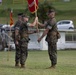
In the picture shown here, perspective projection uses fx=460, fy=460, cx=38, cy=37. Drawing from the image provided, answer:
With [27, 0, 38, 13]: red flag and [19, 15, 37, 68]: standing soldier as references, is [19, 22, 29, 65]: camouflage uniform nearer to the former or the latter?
[19, 15, 37, 68]: standing soldier

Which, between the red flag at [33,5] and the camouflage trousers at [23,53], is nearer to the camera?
the camouflage trousers at [23,53]

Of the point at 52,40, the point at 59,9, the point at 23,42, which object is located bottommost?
the point at 59,9

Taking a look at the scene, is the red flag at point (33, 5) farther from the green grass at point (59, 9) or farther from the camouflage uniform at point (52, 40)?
the green grass at point (59, 9)

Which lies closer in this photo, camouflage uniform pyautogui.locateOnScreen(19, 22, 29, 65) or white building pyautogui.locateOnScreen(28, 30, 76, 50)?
camouflage uniform pyautogui.locateOnScreen(19, 22, 29, 65)

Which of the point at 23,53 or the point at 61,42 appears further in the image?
the point at 61,42

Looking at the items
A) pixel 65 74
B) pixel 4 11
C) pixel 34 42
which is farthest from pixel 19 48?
pixel 4 11

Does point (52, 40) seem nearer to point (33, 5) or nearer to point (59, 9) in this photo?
point (33, 5)

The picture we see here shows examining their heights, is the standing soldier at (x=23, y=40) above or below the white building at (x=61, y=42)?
above

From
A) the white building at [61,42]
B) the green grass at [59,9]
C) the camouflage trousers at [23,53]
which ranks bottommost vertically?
the green grass at [59,9]

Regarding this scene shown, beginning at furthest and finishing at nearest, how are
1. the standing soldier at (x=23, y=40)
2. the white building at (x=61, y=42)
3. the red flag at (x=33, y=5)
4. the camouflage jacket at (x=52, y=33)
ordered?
the white building at (x=61, y=42) < the red flag at (x=33, y=5) < the standing soldier at (x=23, y=40) < the camouflage jacket at (x=52, y=33)

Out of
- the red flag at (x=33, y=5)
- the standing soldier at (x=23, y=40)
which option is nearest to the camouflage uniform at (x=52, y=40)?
the standing soldier at (x=23, y=40)

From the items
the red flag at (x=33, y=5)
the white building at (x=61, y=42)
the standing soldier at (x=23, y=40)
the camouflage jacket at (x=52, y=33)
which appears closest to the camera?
the camouflage jacket at (x=52, y=33)

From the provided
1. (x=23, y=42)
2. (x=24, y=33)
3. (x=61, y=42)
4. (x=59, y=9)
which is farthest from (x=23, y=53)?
(x=59, y=9)

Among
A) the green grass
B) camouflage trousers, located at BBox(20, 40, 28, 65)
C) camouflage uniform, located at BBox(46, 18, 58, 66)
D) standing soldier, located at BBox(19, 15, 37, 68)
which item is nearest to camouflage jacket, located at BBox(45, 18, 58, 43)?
camouflage uniform, located at BBox(46, 18, 58, 66)
